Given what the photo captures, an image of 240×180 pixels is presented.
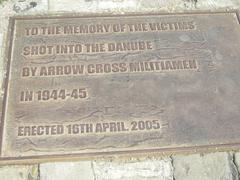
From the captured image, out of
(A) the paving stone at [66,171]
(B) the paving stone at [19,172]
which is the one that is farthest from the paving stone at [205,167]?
(B) the paving stone at [19,172]

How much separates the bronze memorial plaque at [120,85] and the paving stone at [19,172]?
67 mm

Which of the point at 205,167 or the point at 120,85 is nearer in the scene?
the point at 205,167

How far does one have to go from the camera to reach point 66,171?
8.12 feet

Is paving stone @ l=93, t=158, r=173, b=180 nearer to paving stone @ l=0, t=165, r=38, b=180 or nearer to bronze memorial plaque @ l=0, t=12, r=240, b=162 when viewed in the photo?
bronze memorial plaque @ l=0, t=12, r=240, b=162

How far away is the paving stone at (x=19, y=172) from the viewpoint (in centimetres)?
244

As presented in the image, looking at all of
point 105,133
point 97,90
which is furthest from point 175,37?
point 105,133

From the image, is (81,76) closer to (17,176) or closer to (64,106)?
(64,106)

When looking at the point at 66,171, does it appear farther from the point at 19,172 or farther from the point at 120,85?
the point at 120,85

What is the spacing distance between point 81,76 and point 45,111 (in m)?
0.37

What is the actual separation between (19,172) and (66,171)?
0.92 ft

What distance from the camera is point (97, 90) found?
110 inches

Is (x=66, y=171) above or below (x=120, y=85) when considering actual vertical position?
below

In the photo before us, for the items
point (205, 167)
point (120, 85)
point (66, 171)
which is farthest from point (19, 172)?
point (205, 167)

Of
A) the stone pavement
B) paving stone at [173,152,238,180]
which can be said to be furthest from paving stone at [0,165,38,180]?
paving stone at [173,152,238,180]
